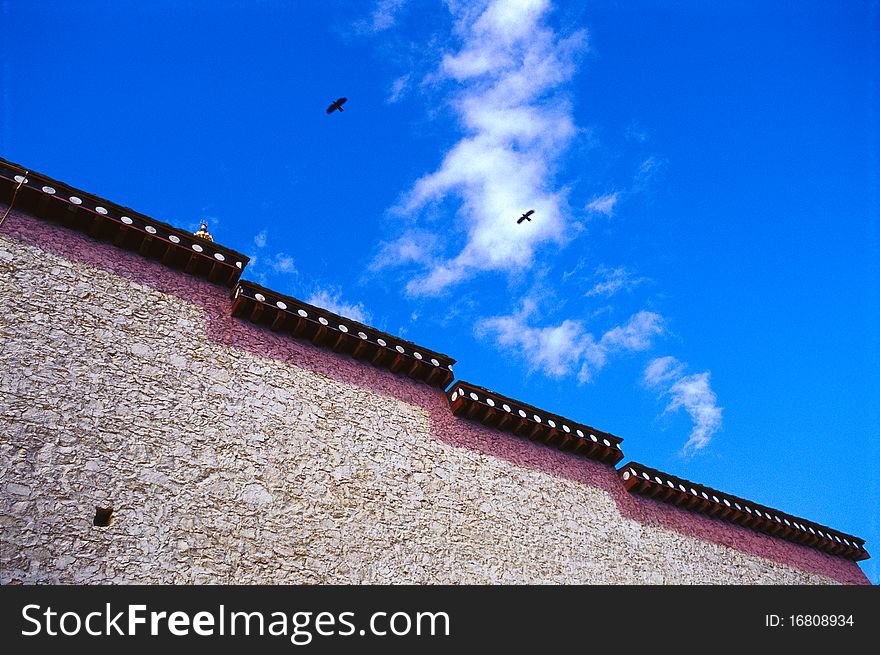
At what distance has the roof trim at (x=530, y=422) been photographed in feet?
38.5

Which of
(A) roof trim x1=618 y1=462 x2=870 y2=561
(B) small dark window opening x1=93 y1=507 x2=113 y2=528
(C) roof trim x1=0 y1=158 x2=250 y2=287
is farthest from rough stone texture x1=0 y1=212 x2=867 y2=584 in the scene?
(A) roof trim x1=618 y1=462 x2=870 y2=561

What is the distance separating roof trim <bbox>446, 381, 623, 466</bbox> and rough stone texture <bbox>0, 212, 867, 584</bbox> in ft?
0.88

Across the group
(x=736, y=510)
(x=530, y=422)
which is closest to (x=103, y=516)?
(x=530, y=422)

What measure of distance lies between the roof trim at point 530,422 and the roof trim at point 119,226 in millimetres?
4362

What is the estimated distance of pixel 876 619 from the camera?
1081 cm

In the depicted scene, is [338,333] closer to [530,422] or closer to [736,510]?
[530,422]

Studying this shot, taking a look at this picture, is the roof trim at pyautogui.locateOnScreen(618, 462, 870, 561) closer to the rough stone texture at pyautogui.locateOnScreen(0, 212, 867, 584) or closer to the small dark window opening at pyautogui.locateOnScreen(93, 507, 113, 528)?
the rough stone texture at pyautogui.locateOnScreen(0, 212, 867, 584)

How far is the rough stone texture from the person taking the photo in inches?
298

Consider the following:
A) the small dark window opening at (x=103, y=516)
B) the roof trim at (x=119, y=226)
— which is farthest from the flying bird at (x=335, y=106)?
the small dark window opening at (x=103, y=516)

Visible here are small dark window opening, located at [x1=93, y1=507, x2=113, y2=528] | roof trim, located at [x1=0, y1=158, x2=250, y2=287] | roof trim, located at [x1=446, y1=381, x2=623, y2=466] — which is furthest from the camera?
roof trim, located at [x1=446, y1=381, x2=623, y2=466]

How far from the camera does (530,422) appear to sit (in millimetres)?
12242

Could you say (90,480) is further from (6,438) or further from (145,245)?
(145,245)

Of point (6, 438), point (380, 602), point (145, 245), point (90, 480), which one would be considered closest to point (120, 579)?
point (90, 480)

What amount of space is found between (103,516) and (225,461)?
1.59 metres
